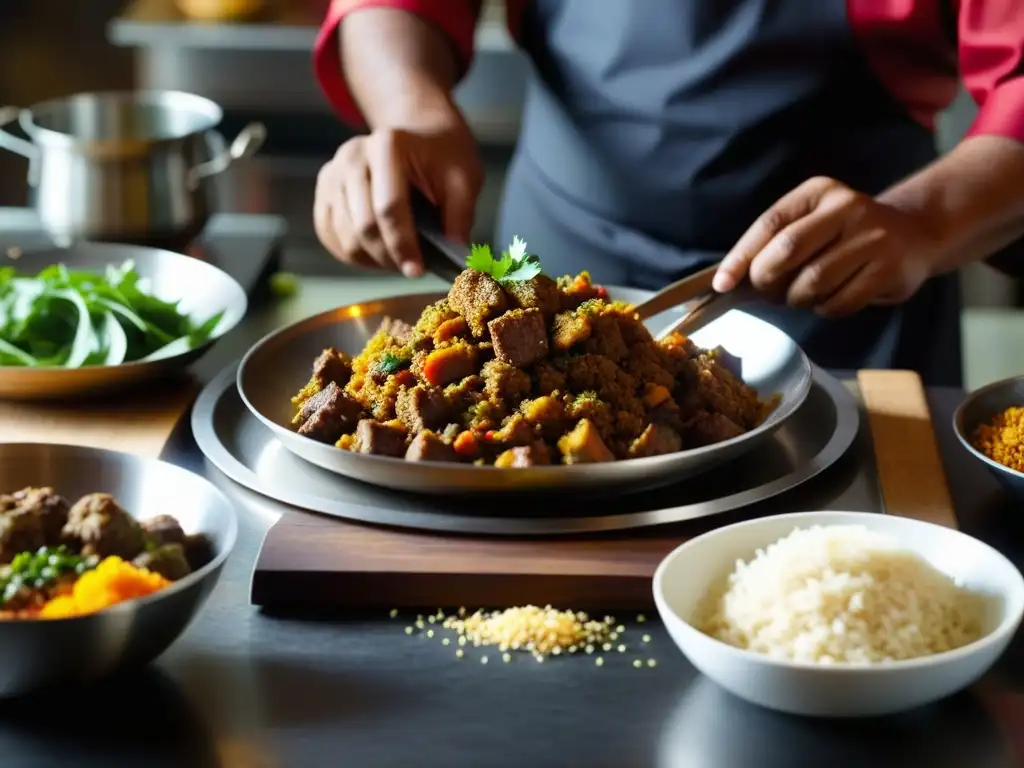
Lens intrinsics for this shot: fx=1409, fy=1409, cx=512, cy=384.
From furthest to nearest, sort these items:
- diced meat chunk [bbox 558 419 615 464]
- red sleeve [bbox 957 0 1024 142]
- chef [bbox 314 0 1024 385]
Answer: red sleeve [bbox 957 0 1024 142], chef [bbox 314 0 1024 385], diced meat chunk [bbox 558 419 615 464]

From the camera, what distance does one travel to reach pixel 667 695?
118cm

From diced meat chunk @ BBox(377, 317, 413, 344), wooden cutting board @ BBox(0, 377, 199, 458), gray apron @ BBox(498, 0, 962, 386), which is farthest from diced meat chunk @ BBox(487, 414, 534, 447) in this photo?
gray apron @ BBox(498, 0, 962, 386)

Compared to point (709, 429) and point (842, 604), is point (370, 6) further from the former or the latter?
point (842, 604)

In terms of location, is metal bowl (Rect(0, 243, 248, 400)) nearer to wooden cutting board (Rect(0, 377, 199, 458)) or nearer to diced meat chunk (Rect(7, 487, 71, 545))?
wooden cutting board (Rect(0, 377, 199, 458))

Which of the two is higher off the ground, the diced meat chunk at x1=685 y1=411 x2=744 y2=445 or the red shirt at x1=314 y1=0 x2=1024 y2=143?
the red shirt at x1=314 y1=0 x2=1024 y2=143

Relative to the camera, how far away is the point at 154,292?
83.5 inches

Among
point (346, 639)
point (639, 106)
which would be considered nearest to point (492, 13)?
point (639, 106)

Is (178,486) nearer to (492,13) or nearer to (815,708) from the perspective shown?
(815,708)

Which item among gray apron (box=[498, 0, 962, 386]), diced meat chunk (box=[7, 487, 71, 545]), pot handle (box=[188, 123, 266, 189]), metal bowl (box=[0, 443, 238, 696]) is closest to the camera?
metal bowl (box=[0, 443, 238, 696])

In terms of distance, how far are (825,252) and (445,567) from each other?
2.31ft

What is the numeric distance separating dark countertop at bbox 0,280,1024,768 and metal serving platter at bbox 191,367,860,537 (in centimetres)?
17

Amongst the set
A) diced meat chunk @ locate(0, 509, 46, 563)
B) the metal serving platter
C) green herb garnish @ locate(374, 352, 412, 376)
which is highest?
diced meat chunk @ locate(0, 509, 46, 563)

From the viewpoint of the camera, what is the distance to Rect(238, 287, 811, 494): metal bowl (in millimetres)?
1394

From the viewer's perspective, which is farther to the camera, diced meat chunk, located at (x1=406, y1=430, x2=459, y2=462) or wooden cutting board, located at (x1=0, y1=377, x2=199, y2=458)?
wooden cutting board, located at (x1=0, y1=377, x2=199, y2=458)
